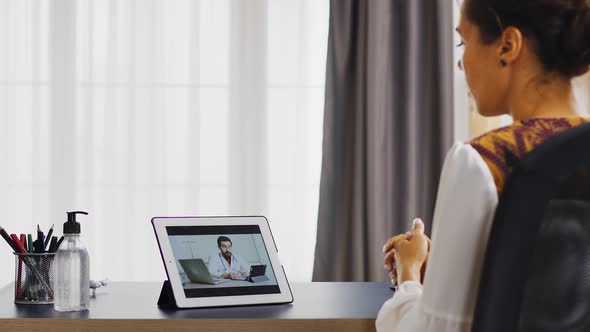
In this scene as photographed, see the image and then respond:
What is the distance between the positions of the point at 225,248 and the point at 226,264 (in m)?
0.04

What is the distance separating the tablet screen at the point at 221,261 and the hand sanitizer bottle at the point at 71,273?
177 mm

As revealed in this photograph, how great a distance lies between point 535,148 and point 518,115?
167mm

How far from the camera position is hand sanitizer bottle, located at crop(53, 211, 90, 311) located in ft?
5.05

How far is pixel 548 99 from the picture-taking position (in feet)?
3.38

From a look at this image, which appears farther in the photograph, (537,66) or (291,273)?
(291,273)

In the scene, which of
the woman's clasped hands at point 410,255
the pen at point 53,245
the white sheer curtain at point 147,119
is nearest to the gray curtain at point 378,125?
the white sheer curtain at point 147,119

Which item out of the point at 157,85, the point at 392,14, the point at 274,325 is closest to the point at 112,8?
the point at 157,85

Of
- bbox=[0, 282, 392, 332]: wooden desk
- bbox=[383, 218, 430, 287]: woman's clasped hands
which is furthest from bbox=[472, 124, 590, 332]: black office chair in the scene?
bbox=[0, 282, 392, 332]: wooden desk

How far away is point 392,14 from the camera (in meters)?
3.43

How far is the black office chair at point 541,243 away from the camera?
878 mm

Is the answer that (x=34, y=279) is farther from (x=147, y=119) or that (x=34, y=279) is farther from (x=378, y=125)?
(x=378, y=125)

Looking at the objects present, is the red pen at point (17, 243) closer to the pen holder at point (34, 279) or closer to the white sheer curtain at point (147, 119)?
the pen holder at point (34, 279)

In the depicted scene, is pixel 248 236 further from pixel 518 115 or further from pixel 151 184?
pixel 151 184

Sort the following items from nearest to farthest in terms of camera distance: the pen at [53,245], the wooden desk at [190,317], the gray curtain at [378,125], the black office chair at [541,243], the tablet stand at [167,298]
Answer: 1. the black office chair at [541,243]
2. the wooden desk at [190,317]
3. the tablet stand at [167,298]
4. the pen at [53,245]
5. the gray curtain at [378,125]
